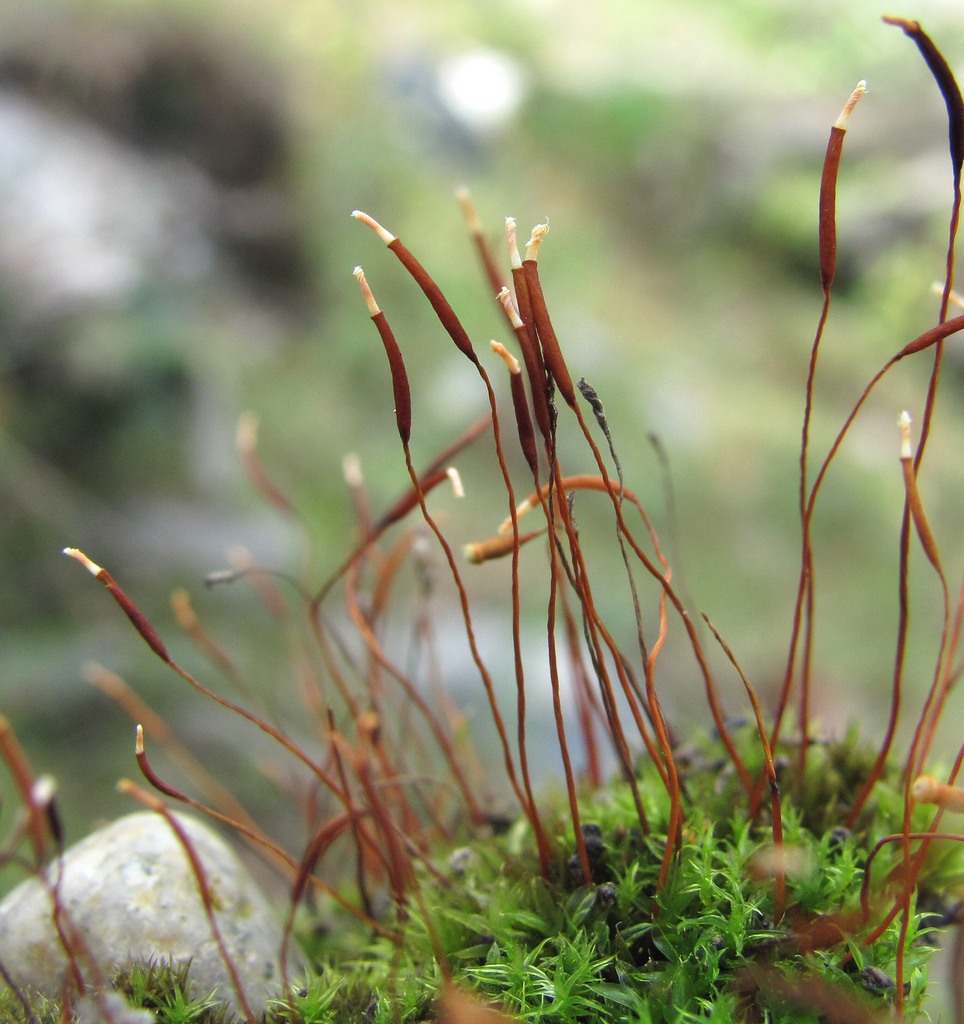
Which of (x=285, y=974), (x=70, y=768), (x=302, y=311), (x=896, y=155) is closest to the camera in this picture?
(x=285, y=974)

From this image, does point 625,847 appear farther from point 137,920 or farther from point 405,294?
point 405,294

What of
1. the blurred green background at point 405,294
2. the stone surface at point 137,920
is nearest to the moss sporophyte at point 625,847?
the stone surface at point 137,920

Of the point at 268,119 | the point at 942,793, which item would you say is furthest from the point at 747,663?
the point at 268,119

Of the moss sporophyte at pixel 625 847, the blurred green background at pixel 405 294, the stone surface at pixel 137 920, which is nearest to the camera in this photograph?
the moss sporophyte at pixel 625 847

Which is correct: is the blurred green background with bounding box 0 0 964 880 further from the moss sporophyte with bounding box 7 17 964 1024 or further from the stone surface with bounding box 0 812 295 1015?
the moss sporophyte with bounding box 7 17 964 1024

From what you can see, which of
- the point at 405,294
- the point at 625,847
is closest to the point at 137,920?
the point at 625,847

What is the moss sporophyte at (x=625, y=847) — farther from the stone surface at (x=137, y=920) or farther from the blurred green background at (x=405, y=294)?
the blurred green background at (x=405, y=294)

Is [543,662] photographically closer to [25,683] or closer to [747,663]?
[747,663]
